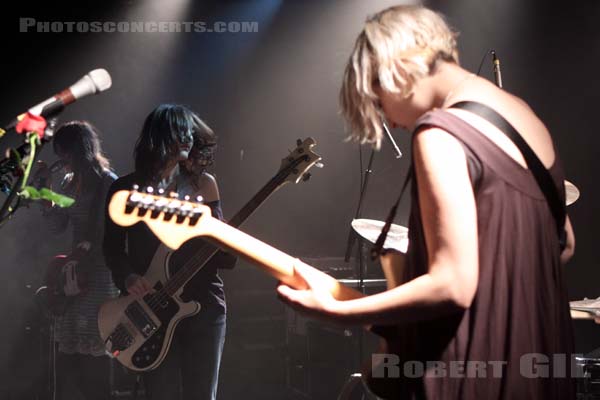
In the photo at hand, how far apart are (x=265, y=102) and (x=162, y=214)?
520 centimetres

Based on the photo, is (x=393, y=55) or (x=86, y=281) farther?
(x=86, y=281)

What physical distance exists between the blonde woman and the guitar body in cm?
208

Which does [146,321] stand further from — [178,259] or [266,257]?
[266,257]

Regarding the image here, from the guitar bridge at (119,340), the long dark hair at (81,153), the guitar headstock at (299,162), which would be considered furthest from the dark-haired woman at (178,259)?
the long dark hair at (81,153)

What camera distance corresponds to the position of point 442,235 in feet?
4.34

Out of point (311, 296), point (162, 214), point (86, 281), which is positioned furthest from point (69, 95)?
point (86, 281)

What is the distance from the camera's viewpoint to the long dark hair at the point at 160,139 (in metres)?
3.84

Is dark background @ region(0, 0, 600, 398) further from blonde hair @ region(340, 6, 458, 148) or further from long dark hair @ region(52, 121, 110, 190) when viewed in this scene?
blonde hair @ region(340, 6, 458, 148)

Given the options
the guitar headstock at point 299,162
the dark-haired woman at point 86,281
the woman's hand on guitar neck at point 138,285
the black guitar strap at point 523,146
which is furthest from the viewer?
the dark-haired woman at point 86,281

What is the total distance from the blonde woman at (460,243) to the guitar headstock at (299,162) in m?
2.13

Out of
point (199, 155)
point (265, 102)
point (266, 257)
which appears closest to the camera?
point (266, 257)

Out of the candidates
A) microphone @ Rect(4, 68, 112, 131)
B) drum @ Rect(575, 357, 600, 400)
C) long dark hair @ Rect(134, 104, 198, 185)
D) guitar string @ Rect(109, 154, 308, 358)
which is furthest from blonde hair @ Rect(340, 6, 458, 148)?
drum @ Rect(575, 357, 600, 400)

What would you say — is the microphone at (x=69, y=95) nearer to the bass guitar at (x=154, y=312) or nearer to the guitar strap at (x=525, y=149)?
the guitar strap at (x=525, y=149)

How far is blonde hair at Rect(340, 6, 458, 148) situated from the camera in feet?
4.96
